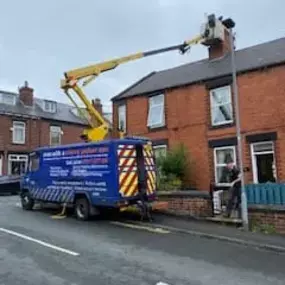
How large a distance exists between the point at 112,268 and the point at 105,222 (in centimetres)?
629

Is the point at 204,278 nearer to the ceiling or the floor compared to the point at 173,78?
nearer to the floor

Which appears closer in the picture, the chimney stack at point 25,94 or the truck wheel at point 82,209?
the truck wheel at point 82,209

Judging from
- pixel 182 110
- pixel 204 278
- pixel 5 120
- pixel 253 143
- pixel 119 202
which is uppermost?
pixel 5 120

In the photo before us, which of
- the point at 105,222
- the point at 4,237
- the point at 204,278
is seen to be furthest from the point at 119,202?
the point at 204,278

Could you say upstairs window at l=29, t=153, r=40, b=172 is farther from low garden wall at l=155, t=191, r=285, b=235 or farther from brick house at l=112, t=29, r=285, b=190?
brick house at l=112, t=29, r=285, b=190

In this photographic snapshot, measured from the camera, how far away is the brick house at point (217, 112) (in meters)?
18.3

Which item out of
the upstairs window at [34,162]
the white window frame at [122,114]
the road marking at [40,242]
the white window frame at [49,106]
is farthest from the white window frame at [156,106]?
the white window frame at [49,106]

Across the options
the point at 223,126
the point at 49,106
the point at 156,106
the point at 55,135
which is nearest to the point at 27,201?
the point at 156,106

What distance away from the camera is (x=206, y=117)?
20719 mm

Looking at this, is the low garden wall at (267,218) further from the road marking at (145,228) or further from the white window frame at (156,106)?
the white window frame at (156,106)

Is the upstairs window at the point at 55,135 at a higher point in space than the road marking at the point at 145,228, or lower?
higher

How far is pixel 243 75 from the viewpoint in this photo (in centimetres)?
1950

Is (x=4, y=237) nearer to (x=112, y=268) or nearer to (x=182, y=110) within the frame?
(x=112, y=268)

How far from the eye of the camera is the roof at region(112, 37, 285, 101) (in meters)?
19.8
